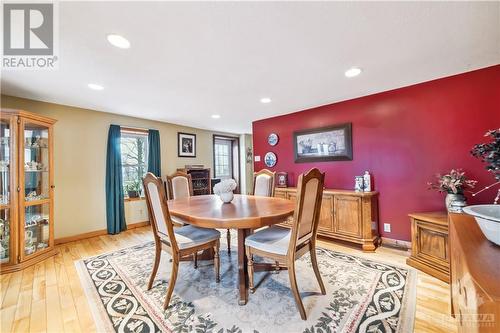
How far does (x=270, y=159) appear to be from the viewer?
440cm

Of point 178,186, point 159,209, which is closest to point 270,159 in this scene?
point 178,186

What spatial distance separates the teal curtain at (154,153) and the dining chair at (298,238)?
10.3 feet

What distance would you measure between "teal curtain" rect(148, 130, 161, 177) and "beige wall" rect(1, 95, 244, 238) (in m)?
0.50

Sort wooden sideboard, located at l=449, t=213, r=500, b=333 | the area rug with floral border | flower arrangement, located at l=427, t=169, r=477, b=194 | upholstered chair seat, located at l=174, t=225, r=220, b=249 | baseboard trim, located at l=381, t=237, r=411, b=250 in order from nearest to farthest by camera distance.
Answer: wooden sideboard, located at l=449, t=213, r=500, b=333 < the area rug with floral border < upholstered chair seat, located at l=174, t=225, r=220, b=249 < flower arrangement, located at l=427, t=169, r=477, b=194 < baseboard trim, located at l=381, t=237, r=411, b=250

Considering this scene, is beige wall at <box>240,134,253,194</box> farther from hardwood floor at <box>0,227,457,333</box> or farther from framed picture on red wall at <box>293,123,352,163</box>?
hardwood floor at <box>0,227,457,333</box>

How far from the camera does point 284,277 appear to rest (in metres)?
2.14

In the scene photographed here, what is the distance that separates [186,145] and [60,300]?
365 centimetres

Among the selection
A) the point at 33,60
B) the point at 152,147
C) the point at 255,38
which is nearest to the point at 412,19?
the point at 255,38

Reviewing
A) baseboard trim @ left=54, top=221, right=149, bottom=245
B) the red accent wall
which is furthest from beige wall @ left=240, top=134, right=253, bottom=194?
baseboard trim @ left=54, top=221, right=149, bottom=245

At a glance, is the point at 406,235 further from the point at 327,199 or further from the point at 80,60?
the point at 80,60

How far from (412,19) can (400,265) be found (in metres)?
2.37

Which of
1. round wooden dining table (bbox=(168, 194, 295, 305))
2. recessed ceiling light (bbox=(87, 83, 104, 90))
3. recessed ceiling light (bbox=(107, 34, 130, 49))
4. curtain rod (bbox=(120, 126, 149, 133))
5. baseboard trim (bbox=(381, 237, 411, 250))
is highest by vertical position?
recessed ceiling light (bbox=(87, 83, 104, 90))

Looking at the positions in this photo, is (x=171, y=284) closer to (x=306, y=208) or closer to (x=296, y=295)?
(x=296, y=295)

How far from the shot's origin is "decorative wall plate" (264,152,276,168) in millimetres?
4340
